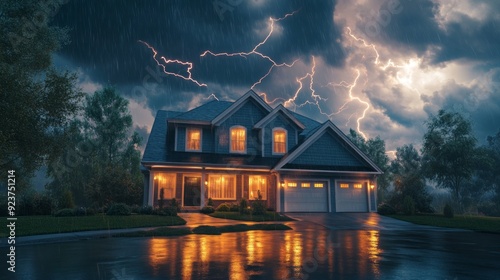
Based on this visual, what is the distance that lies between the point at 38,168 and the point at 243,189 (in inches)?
526

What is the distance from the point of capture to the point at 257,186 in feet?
87.4

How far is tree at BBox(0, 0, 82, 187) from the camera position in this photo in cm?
1658

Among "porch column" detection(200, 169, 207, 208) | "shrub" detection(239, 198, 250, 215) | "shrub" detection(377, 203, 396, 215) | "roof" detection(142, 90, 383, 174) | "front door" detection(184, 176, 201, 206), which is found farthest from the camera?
"shrub" detection(377, 203, 396, 215)

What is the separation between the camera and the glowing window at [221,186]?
25781mm

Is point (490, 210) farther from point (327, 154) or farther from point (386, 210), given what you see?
point (327, 154)

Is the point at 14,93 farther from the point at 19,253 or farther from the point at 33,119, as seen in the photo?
the point at 19,253

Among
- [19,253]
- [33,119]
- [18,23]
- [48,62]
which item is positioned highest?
[18,23]

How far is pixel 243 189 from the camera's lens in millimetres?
26125

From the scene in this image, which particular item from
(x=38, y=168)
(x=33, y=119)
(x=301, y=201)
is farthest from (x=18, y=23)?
(x=301, y=201)

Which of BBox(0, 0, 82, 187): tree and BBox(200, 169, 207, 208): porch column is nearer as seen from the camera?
BBox(0, 0, 82, 187): tree

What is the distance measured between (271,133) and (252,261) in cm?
2010

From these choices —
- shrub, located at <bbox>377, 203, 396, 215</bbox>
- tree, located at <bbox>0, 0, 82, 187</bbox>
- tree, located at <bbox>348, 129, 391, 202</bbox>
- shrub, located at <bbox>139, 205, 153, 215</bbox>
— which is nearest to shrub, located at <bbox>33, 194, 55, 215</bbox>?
tree, located at <bbox>0, 0, 82, 187</bbox>

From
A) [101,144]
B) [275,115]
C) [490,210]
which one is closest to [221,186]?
[275,115]

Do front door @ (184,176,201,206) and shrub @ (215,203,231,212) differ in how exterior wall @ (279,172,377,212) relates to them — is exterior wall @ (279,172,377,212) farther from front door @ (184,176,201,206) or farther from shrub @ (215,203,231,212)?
front door @ (184,176,201,206)
